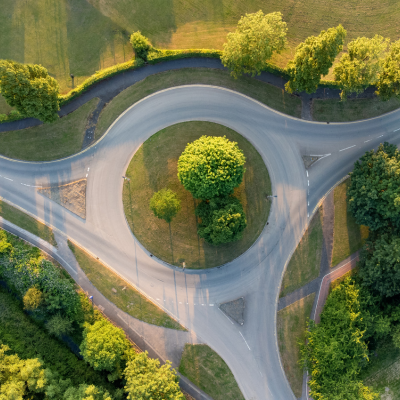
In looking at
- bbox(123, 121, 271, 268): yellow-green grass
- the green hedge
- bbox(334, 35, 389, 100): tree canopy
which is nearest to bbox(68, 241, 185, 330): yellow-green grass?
bbox(123, 121, 271, 268): yellow-green grass

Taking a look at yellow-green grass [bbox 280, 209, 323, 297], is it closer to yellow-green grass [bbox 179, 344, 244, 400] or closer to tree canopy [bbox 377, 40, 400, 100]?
yellow-green grass [bbox 179, 344, 244, 400]

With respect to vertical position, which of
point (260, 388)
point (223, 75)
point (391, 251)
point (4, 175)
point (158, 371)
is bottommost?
point (158, 371)

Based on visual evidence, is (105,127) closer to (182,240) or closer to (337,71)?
(182,240)

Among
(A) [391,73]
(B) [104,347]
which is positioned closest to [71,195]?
(B) [104,347]

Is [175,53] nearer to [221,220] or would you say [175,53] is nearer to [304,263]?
[221,220]

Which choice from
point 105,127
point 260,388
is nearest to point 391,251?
point 260,388
